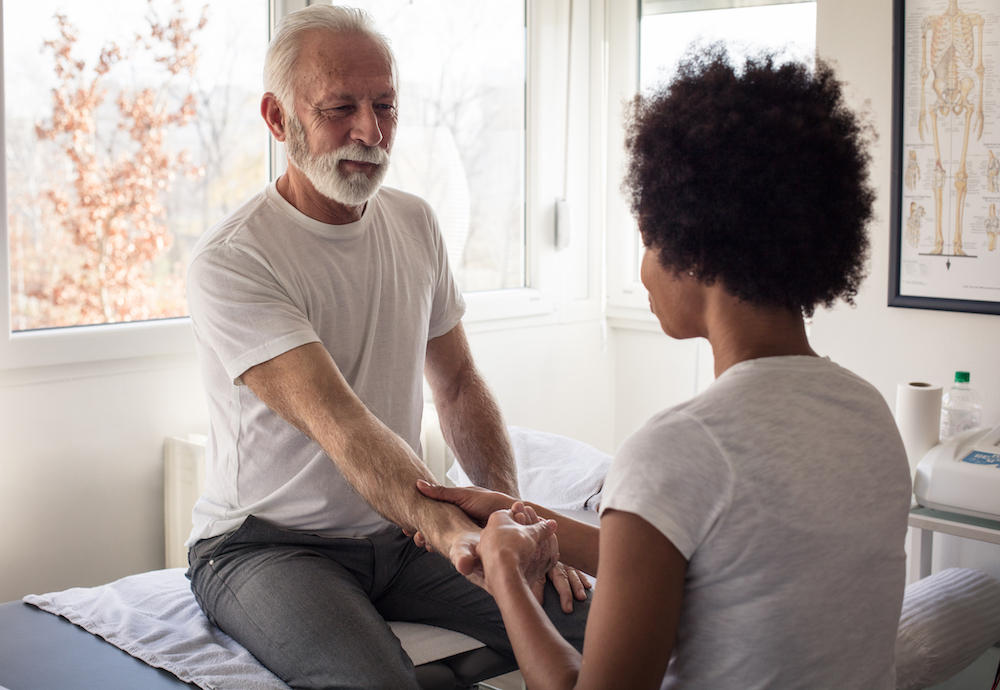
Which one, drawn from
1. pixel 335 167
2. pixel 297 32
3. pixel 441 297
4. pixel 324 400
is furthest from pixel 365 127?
pixel 324 400

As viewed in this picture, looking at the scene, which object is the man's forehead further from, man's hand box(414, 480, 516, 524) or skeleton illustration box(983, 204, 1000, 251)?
skeleton illustration box(983, 204, 1000, 251)

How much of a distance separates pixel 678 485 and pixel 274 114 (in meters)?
1.17

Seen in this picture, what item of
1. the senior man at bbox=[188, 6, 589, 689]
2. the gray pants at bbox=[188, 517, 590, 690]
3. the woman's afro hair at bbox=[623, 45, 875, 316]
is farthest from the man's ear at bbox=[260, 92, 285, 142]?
the woman's afro hair at bbox=[623, 45, 875, 316]

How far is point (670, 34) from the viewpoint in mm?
3250

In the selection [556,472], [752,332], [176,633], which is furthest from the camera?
[556,472]

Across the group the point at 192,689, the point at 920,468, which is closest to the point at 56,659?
the point at 192,689

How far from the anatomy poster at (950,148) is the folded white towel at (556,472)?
0.92m

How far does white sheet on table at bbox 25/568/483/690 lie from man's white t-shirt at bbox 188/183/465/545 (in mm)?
148

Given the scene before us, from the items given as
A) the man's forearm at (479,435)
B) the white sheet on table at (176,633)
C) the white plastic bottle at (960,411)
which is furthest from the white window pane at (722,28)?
the white sheet on table at (176,633)

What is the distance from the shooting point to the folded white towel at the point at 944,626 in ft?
5.75

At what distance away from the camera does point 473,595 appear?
1.58 meters

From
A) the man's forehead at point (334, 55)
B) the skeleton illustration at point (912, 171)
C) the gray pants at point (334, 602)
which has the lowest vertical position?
the gray pants at point (334, 602)

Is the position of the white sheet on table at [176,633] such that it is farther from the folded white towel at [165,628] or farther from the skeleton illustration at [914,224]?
the skeleton illustration at [914,224]

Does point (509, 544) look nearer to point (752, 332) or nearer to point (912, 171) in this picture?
point (752, 332)
